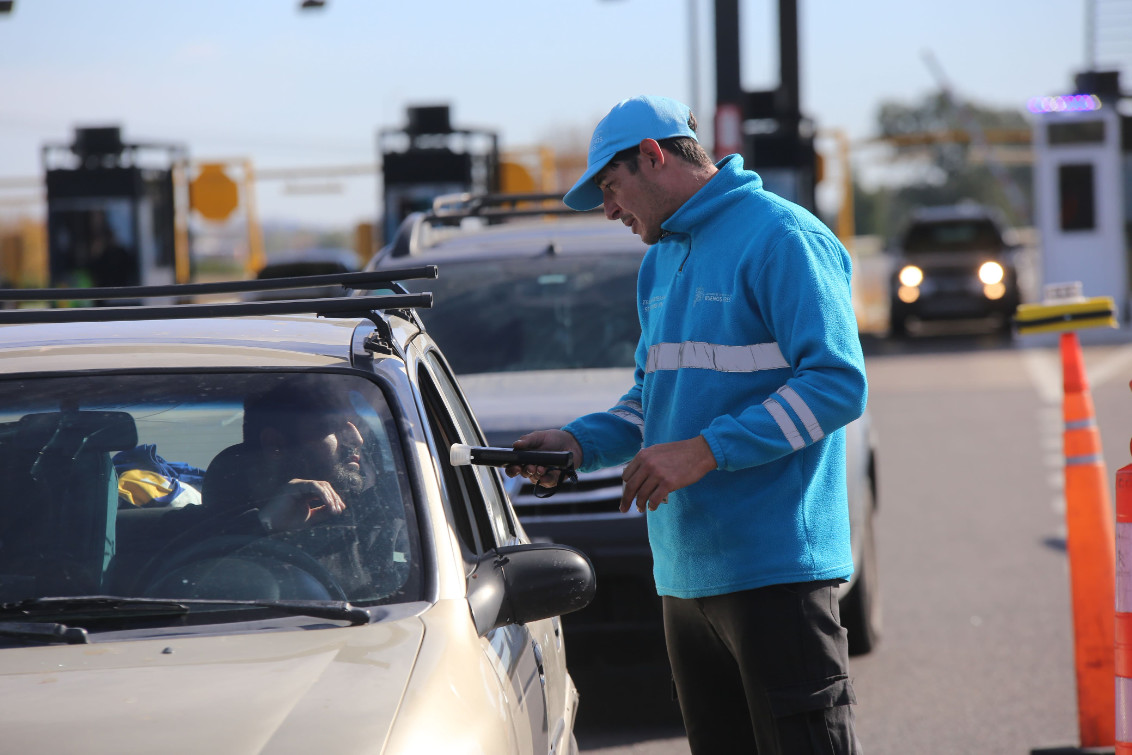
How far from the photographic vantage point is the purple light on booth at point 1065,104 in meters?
24.0

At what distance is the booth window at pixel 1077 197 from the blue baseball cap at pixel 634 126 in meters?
23.4

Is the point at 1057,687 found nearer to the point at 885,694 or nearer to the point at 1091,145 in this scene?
the point at 885,694

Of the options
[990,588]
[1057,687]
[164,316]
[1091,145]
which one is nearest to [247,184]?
[1091,145]

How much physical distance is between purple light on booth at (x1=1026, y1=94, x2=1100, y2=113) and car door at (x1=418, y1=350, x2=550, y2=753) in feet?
72.5

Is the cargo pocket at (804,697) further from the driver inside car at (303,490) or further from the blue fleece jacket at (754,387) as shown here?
the driver inside car at (303,490)

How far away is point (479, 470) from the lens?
357cm

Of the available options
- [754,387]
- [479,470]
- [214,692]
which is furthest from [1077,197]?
[214,692]

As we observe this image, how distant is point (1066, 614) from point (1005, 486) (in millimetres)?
4200

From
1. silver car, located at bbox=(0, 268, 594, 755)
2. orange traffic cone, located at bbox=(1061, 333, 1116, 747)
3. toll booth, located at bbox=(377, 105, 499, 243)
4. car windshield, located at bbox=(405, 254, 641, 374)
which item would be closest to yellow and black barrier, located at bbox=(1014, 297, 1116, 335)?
orange traffic cone, located at bbox=(1061, 333, 1116, 747)

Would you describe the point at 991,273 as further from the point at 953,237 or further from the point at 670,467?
the point at 670,467

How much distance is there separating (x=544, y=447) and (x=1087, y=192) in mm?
23526

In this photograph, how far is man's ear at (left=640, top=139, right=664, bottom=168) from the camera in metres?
3.17

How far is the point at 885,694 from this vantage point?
5.95 metres

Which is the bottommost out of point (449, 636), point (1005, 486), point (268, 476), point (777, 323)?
point (1005, 486)
